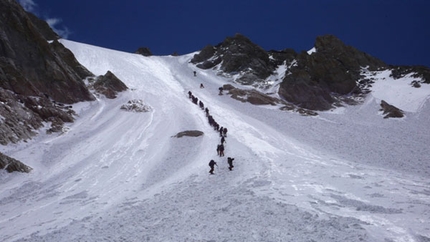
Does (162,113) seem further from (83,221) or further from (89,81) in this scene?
(83,221)

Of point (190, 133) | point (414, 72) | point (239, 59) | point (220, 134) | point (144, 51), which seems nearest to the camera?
point (190, 133)

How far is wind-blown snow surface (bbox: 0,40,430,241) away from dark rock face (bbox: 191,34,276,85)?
3351cm

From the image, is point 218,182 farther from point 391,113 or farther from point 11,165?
point 391,113

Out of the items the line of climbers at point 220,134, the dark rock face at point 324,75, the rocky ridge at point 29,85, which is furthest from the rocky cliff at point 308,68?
the rocky ridge at point 29,85

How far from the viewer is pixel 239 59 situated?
77.2 m

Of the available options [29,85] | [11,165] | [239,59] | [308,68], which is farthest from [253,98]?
[11,165]

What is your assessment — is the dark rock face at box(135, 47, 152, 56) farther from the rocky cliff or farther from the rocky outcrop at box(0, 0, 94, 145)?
the rocky outcrop at box(0, 0, 94, 145)

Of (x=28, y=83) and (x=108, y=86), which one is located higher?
(x=108, y=86)

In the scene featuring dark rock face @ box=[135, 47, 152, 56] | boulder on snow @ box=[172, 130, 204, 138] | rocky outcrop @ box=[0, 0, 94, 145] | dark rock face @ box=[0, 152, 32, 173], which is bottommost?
dark rock face @ box=[0, 152, 32, 173]

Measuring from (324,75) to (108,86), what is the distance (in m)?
40.9

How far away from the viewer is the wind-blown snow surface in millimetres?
10156

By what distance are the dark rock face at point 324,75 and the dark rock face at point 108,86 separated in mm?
27712

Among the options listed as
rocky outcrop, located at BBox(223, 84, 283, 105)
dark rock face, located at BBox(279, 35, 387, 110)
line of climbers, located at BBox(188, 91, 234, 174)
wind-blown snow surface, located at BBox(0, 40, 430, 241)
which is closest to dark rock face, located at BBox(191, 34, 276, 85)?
dark rock face, located at BBox(279, 35, 387, 110)

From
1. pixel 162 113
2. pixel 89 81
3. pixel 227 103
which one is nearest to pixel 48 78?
pixel 89 81
